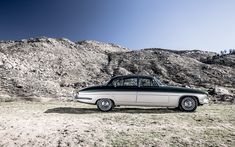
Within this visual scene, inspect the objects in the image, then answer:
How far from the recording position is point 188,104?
1350 centimetres

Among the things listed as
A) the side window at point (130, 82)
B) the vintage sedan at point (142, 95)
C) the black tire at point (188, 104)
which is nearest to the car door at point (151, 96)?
the vintage sedan at point (142, 95)

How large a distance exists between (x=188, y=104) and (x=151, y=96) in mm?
1597

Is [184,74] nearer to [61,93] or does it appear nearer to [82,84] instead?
[82,84]

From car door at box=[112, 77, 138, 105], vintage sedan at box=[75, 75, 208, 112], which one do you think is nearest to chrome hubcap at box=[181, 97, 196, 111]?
vintage sedan at box=[75, 75, 208, 112]

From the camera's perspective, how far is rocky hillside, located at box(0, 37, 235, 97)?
28.8 meters

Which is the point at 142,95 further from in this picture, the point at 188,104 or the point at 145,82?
the point at 188,104

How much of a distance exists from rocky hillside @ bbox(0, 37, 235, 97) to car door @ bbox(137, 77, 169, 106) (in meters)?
11.1

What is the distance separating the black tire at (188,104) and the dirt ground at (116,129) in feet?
2.32

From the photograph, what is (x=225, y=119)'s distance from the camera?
1162 centimetres

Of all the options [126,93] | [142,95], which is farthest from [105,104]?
[142,95]

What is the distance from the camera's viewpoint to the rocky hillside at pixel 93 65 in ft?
94.3

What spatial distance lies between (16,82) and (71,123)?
37.3 feet

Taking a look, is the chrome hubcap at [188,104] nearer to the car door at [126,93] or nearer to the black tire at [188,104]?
the black tire at [188,104]

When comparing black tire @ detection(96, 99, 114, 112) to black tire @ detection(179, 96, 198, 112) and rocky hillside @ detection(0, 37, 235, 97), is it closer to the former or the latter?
black tire @ detection(179, 96, 198, 112)
